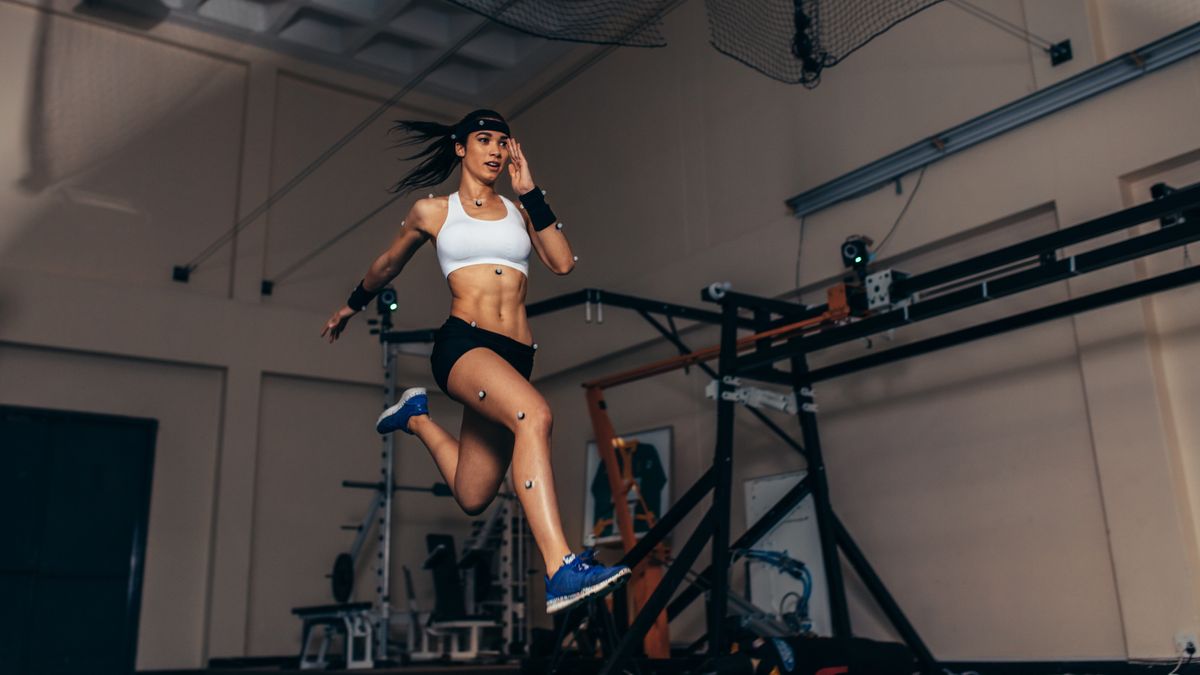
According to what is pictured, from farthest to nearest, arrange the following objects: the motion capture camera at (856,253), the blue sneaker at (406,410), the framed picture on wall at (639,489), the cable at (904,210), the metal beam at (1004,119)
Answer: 1. the framed picture on wall at (639,489)
2. the cable at (904,210)
3. the motion capture camera at (856,253)
4. the metal beam at (1004,119)
5. the blue sneaker at (406,410)

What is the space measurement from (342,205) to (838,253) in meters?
4.42

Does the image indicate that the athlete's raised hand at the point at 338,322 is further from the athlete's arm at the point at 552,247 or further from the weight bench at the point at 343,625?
the weight bench at the point at 343,625

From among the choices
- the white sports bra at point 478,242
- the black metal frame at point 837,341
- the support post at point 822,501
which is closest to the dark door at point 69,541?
the black metal frame at point 837,341

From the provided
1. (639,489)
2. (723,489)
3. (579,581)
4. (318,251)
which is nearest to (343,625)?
(639,489)

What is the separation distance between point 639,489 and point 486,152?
4.40 m

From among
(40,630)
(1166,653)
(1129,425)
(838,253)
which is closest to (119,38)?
(40,630)

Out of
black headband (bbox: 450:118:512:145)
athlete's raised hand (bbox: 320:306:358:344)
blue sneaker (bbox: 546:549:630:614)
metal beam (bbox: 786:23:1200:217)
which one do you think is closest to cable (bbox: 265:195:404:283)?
metal beam (bbox: 786:23:1200:217)

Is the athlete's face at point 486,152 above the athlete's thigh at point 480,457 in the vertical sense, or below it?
above

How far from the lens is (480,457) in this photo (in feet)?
9.59

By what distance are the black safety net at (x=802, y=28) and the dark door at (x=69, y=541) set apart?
490 cm

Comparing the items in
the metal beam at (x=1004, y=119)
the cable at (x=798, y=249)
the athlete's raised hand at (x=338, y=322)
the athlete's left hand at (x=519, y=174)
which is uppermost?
the metal beam at (x=1004, y=119)

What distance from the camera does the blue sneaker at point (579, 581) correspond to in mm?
2391

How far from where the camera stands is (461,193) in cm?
301

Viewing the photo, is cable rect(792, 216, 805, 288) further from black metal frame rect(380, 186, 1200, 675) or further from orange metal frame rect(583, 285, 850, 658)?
orange metal frame rect(583, 285, 850, 658)
